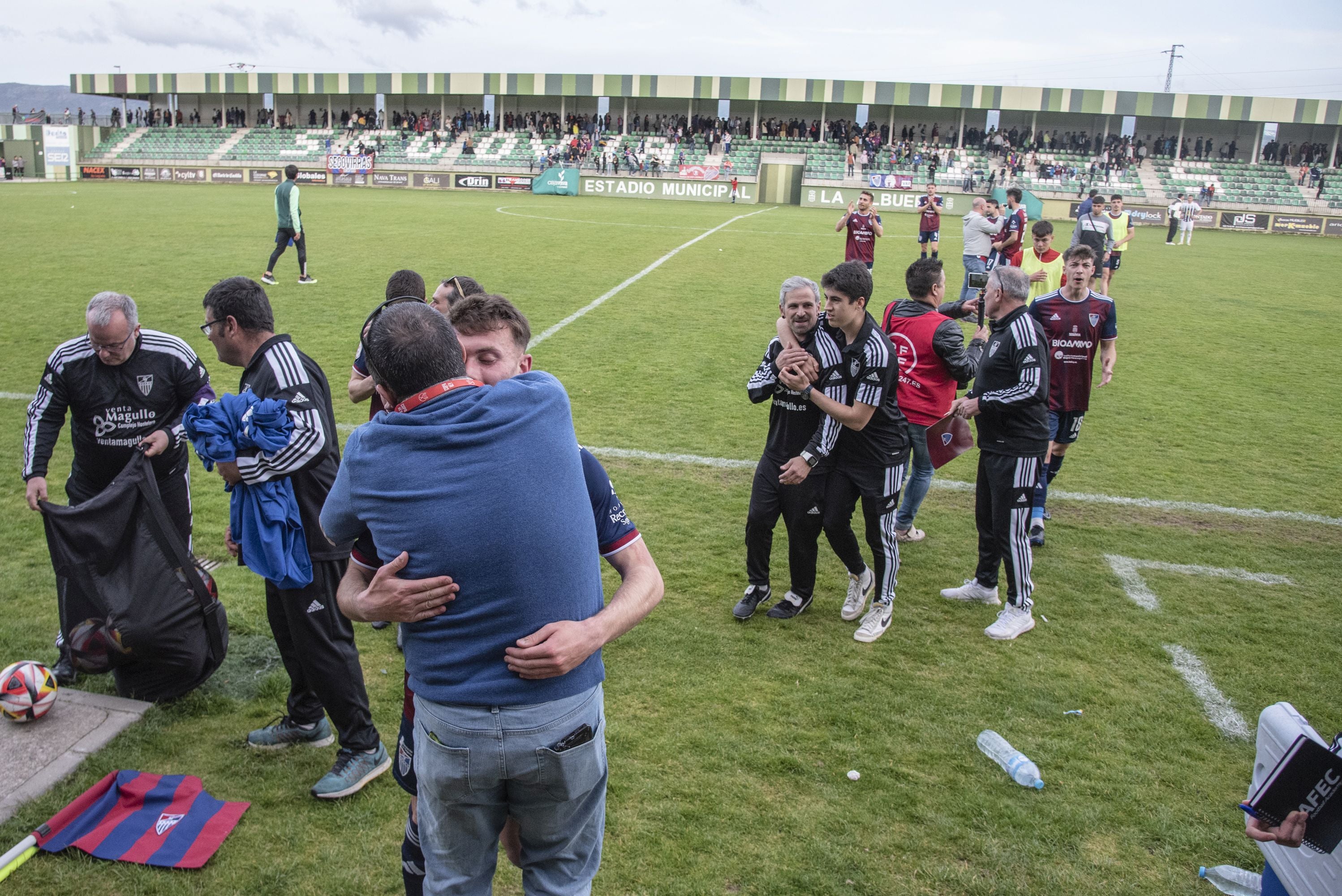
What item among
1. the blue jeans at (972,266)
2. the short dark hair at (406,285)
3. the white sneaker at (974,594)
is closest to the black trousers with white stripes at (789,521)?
the white sneaker at (974,594)

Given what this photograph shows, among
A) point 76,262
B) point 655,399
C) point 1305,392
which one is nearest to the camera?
point 655,399

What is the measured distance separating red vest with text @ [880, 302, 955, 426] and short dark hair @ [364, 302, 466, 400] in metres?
4.39

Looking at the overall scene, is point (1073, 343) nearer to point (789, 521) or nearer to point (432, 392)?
point (789, 521)

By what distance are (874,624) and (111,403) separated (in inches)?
172

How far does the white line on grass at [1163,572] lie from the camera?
20.1 ft

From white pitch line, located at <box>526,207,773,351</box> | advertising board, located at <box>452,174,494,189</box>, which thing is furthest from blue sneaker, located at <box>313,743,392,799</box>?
advertising board, located at <box>452,174,494,189</box>

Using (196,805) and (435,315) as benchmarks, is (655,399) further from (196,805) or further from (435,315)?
(435,315)

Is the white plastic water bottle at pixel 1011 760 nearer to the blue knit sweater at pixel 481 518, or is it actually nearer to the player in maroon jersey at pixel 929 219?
the blue knit sweater at pixel 481 518

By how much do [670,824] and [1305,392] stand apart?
38.1ft

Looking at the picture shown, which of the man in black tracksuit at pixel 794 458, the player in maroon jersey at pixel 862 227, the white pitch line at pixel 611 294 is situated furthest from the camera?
the player in maroon jersey at pixel 862 227

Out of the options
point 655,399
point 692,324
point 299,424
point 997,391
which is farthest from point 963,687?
point 692,324

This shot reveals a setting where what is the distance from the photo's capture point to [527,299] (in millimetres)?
14898

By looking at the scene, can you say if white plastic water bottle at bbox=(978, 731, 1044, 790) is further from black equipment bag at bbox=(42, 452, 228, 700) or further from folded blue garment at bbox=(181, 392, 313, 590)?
black equipment bag at bbox=(42, 452, 228, 700)

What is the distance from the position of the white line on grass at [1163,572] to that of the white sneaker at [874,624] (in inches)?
72.1
